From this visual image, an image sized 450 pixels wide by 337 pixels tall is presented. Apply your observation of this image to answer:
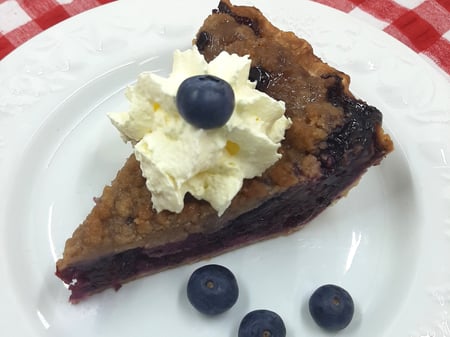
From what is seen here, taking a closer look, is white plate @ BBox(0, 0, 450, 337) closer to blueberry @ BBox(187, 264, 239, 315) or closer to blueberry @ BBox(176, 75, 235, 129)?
blueberry @ BBox(187, 264, 239, 315)

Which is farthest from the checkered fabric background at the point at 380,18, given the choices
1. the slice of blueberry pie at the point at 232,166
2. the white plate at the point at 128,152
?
the slice of blueberry pie at the point at 232,166

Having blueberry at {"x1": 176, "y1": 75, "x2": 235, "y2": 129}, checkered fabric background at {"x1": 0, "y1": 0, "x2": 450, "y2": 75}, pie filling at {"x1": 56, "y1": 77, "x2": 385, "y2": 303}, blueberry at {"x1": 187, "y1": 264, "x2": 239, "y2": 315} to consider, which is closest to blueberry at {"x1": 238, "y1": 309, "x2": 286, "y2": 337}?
blueberry at {"x1": 187, "y1": 264, "x2": 239, "y2": 315}

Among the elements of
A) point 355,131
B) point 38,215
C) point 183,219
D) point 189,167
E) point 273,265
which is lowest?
point 38,215

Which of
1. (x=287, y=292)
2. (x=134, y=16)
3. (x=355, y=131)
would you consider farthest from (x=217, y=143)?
(x=134, y=16)

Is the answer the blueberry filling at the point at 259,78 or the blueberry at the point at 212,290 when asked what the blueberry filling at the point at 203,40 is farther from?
the blueberry at the point at 212,290

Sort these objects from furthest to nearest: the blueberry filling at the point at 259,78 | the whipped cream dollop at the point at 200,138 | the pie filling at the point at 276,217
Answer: the blueberry filling at the point at 259,78 → the pie filling at the point at 276,217 → the whipped cream dollop at the point at 200,138

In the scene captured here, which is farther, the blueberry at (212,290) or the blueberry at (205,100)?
the blueberry at (212,290)

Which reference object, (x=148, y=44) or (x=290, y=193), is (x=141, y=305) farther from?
(x=148, y=44)
